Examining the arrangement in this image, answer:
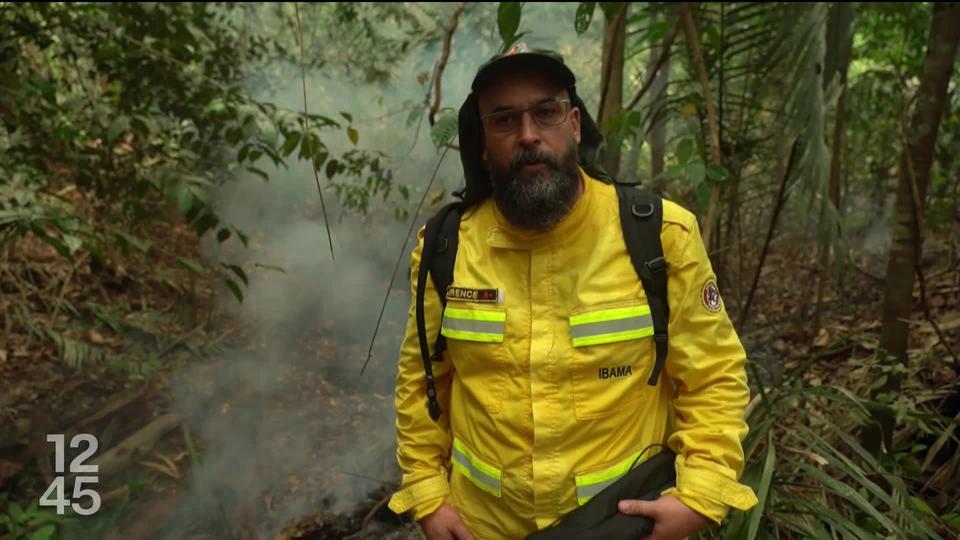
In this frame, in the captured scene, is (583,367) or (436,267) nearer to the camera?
(583,367)

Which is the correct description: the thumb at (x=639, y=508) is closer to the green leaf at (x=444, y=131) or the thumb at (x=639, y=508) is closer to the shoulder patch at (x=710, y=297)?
the shoulder patch at (x=710, y=297)

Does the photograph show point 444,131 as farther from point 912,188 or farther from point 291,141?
point 912,188

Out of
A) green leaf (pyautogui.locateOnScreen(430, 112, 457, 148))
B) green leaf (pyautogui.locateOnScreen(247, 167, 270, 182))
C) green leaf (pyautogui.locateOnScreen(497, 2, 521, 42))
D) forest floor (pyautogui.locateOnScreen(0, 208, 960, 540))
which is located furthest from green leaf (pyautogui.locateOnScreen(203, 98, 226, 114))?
green leaf (pyautogui.locateOnScreen(497, 2, 521, 42))

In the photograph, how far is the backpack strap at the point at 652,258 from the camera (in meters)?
1.53

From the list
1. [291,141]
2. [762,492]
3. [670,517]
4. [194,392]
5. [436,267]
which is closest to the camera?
[670,517]

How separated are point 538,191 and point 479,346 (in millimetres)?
444

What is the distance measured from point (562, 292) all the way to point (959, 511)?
5.96ft

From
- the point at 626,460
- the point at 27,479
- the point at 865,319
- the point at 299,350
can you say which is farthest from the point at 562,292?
the point at 299,350

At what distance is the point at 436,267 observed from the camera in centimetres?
172

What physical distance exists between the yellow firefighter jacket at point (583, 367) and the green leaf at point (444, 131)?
88 cm

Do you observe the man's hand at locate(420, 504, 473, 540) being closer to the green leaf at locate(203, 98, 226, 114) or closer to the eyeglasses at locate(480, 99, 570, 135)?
the eyeglasses at locate(480, 99, 570, 135)

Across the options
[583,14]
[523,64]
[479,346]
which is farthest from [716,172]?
[479,346]

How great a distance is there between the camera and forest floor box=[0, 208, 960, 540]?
3.29 m

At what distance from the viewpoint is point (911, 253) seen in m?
2.39
